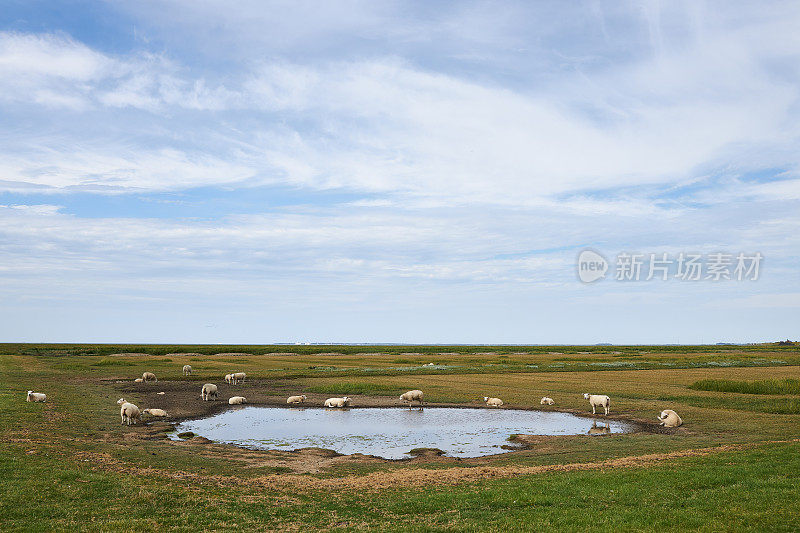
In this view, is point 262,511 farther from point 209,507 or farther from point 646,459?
point 646,459

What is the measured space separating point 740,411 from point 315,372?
48.1 m

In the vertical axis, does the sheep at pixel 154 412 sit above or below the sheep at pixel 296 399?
above

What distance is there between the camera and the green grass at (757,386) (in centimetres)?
4469

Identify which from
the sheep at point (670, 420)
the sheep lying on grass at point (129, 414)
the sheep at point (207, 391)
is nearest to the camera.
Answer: the sheep at point (670, 420)

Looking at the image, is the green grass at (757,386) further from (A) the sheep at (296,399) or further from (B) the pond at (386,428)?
(A) the sheep at (296,399)

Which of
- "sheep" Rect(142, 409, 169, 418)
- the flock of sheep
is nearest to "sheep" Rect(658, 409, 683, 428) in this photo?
the flock of sheep

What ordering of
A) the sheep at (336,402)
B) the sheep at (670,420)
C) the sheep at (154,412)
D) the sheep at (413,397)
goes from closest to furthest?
the sheep at (670,420) < the sheep at (154,412) < the sheep at (336,402) < the sheep at (413,397)

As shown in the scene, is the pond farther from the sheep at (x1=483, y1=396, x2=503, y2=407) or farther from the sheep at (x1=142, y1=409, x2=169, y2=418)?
the sheep at (x1=142, y1=409, x2=169, y2=418)

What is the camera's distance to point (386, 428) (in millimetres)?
32875

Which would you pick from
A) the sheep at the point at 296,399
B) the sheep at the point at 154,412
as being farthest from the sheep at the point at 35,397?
the sheep at the point at 296,399

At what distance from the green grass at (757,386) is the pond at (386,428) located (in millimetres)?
20122

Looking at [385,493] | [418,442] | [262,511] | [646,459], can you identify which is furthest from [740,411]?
[262,511]

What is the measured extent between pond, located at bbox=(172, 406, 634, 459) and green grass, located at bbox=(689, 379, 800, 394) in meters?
20.1

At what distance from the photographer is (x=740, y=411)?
1407 inches
